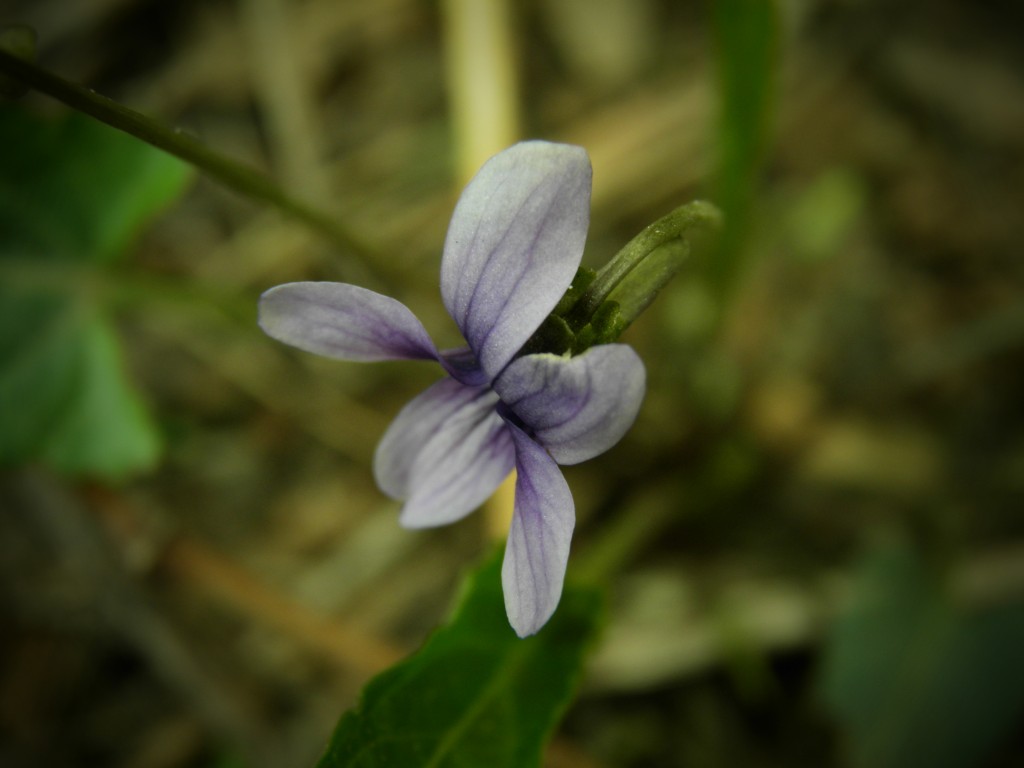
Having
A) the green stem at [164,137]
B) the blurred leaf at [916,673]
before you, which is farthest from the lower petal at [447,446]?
the blurred leaf at [916,673]

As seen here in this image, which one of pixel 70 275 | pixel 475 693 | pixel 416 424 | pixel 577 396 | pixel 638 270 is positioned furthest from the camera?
pixel 70 275

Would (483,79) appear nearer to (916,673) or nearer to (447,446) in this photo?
(447,446)

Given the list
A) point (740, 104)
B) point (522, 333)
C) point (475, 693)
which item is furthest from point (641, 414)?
point (522, 333)

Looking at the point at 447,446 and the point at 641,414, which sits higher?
the point at 447,446

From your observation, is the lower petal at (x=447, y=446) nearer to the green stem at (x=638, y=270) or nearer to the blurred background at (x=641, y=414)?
the green stem at (x=638, y=270)

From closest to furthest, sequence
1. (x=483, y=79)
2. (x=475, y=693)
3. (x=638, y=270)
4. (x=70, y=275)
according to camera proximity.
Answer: (x=638, y=270) → (x=475, y=693) → (x=70, y=275) → (x=483, y=79)

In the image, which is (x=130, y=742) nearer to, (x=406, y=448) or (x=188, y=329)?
(x=188, y=329)

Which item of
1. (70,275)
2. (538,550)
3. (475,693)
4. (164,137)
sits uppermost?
(164,137)
